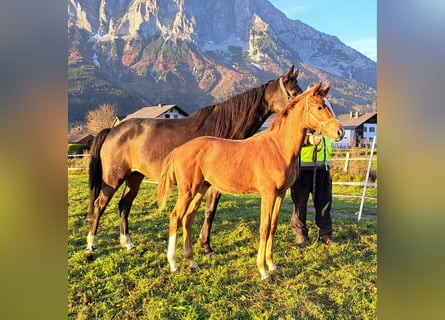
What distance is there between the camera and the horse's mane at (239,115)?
290cm

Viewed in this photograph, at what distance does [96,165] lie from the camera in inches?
124

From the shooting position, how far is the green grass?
2.15m

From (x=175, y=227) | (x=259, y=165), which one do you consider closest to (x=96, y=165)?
(x=175, y=227)

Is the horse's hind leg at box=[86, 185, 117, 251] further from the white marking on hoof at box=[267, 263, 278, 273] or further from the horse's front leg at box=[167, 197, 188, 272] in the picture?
the white marking on hoof at box=[267, 263, 278, 273]

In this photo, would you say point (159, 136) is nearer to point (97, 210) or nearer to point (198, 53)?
point (97, 210)

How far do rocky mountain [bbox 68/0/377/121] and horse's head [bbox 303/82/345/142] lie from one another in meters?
0.89

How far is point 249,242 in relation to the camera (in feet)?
10.7

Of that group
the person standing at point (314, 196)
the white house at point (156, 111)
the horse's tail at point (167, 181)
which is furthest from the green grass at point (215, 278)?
the white house at point (156, 111)

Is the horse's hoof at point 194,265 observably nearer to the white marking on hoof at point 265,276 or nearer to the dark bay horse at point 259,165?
the dark bay horse at point 259,165

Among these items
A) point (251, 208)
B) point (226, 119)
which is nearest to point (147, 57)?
point (226, 119)

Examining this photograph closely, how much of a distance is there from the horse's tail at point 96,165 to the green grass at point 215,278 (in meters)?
0.43
